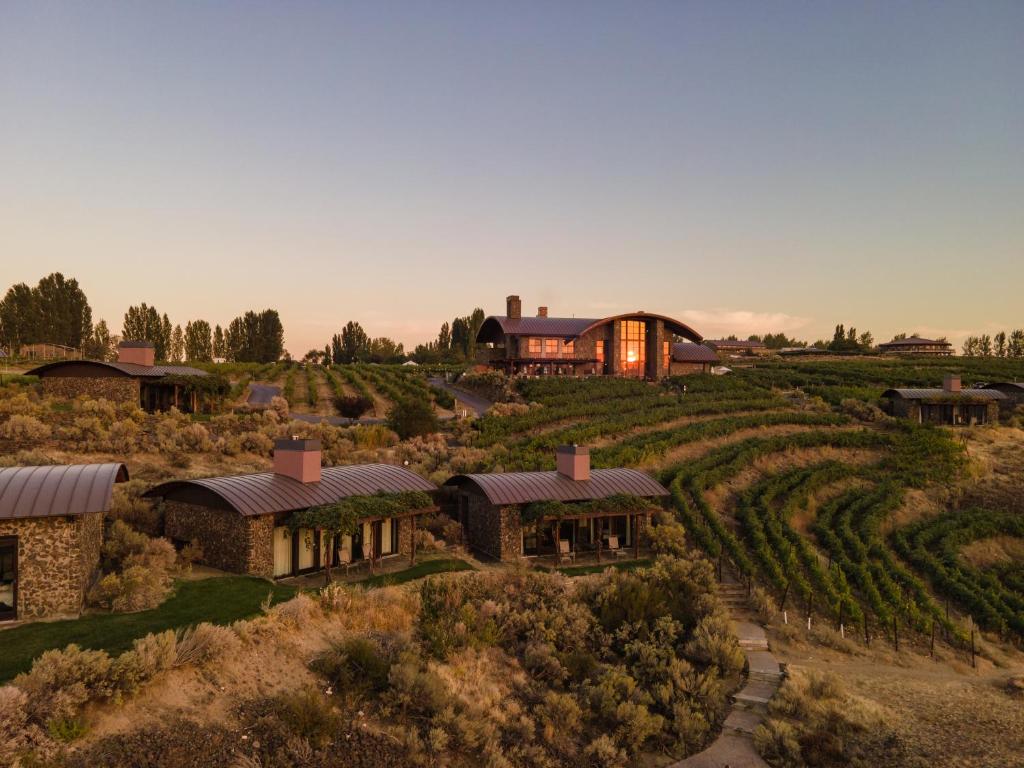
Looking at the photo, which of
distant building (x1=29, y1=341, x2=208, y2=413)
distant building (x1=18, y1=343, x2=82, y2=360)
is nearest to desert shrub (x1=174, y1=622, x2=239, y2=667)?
distant building (x1=29, y1=341, x2=208, y2=413)

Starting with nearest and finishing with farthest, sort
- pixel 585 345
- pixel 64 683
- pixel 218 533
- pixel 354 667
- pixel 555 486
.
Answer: pixel 64 683
pixel 354 667
pixel 218 533
pixel 555 486
pixel 585 345

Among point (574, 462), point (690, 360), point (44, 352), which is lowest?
point (574, 462)

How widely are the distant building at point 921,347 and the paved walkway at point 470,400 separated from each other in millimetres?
73403

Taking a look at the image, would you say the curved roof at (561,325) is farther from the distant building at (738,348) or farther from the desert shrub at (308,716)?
the desert shrub at (308,716)

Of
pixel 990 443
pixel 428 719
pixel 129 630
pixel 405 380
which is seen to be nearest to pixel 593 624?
pixel 428 719

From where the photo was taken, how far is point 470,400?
60219 mm

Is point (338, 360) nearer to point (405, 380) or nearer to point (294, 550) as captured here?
point (405, 380)

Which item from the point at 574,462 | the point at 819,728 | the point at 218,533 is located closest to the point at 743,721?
the point at 819,728

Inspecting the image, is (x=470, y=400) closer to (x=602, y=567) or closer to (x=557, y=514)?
(x=557, y=514)

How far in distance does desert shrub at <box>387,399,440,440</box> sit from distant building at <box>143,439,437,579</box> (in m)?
17.7

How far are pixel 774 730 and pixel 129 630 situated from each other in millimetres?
14885

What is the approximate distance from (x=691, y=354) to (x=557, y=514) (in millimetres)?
50696

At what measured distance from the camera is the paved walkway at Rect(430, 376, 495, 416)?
55312 mm

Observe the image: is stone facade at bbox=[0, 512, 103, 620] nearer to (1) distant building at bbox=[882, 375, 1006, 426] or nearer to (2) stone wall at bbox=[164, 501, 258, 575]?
(2) stone wall at bbox=[164, 501, 258, 575]
